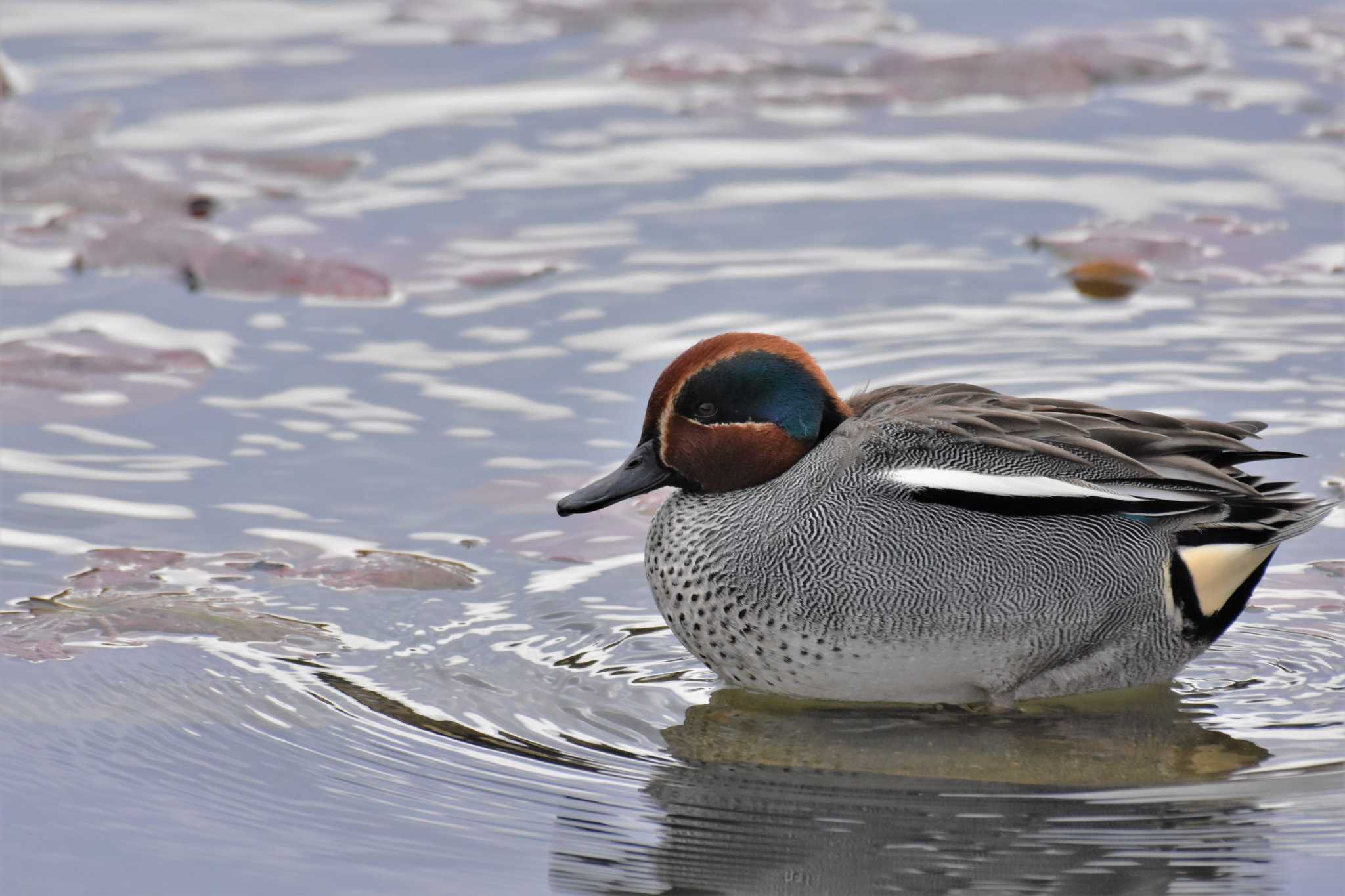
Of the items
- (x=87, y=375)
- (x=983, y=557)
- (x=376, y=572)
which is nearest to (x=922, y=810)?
(x=983, y=557)

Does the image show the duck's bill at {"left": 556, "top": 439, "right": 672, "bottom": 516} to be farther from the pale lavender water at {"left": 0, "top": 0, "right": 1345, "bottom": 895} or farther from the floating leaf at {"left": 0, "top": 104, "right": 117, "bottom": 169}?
the floating leaf at {"left": 0, "top": 104, "right": 117, "bottom": 169}

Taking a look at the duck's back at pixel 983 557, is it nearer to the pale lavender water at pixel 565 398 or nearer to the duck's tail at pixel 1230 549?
the duck's tail at pixel 1230 549

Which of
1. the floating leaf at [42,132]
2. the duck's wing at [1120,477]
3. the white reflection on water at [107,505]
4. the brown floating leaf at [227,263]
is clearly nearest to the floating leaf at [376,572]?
the white reflection on water at [107,505]

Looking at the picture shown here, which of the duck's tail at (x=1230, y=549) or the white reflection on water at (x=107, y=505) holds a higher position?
the duck's tail at (x=1230, y=549)

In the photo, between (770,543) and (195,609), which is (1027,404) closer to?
(770,543)

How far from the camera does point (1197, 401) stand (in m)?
7.11

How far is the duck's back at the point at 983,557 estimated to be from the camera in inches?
202

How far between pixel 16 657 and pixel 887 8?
790cm

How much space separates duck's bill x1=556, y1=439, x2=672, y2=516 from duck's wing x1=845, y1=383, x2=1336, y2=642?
558 millimetres

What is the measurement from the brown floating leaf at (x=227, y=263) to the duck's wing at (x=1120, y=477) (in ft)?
10.8

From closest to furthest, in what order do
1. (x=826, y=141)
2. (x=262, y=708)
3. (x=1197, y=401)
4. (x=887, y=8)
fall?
(x=262, y=708) → (x=1197, y=401) → (x=826, y=141) → (x=887, y=8)

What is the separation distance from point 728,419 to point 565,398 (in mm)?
1900

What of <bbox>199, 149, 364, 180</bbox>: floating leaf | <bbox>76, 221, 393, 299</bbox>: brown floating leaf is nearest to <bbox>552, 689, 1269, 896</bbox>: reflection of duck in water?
→ <bbox>76, 221, 393, 299</bbox>: brown floating leaf

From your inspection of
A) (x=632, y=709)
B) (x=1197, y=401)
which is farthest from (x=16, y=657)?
(x=1197, y=401)
